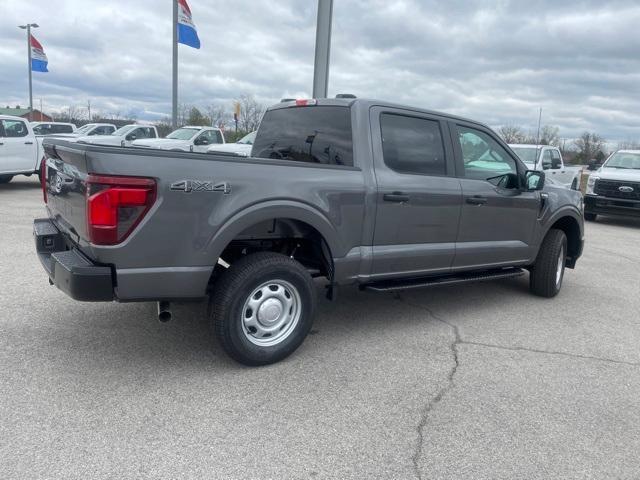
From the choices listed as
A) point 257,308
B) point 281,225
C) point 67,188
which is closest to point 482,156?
point 281,225

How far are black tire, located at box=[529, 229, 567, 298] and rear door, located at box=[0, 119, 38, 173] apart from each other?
1276 centimetres

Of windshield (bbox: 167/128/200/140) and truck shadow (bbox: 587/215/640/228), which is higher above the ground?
windshield (bbox: 167/128/200/140)

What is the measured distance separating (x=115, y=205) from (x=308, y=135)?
1966 millimetres

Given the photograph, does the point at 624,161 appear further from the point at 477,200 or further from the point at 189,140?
the point at 189,140

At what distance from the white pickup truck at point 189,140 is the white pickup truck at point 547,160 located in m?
10.1

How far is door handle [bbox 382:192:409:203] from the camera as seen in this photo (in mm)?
4293

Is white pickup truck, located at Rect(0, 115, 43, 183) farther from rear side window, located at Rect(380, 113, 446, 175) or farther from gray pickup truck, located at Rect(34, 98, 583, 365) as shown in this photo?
rear side window, located at Rect(380, 113, 446, 175)

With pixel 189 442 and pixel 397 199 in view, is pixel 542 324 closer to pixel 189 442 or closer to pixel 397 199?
pixel 397 199

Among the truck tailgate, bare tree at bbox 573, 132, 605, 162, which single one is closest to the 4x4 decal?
the truck tailgate

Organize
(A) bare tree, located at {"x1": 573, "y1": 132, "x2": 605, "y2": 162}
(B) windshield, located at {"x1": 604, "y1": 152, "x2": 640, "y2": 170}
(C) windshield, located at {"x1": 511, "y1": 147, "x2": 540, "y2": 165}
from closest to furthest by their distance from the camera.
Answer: (B) windshield, located at {"x1": 604, "y1": 152, "x2": 640, "y2": 170} → (C) windshield, located at {"x1": 511, "y1": 147, "x2": 540, "y2": 165} → (A) bare tree, located at {"x1": 573, "y1": 132, "x2": 605, "y2": 162}

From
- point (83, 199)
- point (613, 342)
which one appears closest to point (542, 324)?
point (613, 342)

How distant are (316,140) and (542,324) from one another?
270cm

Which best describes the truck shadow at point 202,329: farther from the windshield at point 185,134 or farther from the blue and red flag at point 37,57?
the blue and red flag at point 37,57

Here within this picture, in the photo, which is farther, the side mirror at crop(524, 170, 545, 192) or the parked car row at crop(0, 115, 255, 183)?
the parked car row at crop(0, 115, 255, 183)
